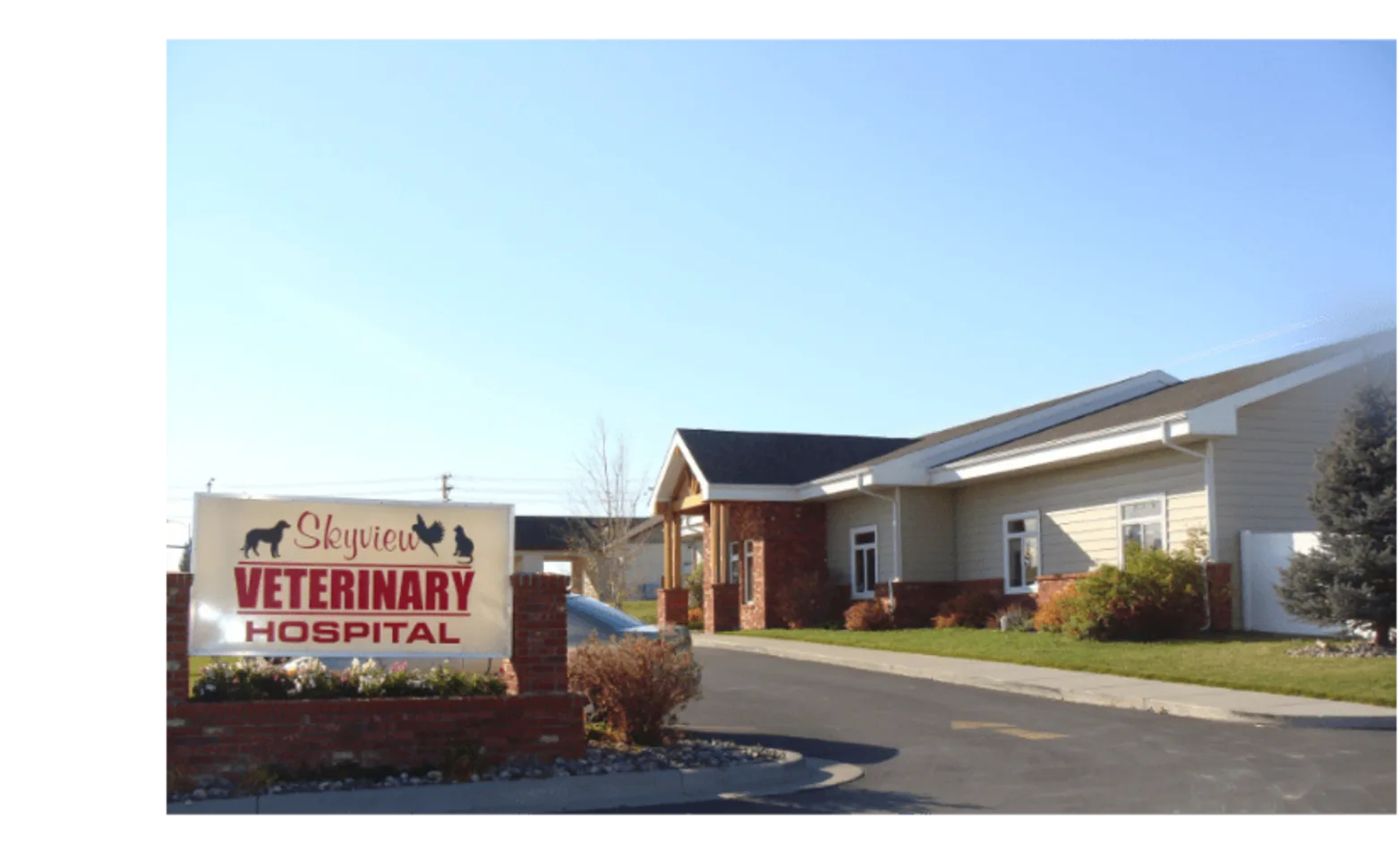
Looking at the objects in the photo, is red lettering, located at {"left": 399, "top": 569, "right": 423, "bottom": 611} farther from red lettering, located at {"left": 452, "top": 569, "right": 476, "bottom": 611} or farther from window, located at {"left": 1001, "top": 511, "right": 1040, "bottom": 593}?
window, located at {"left": 1001, "top": 511, "right": 1040, "bottom": 593}

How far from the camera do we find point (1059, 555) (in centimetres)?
2553

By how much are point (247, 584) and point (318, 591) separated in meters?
0.56

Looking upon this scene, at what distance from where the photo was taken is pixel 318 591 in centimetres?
1069

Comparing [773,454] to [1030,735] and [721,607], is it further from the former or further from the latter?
[1030,735]

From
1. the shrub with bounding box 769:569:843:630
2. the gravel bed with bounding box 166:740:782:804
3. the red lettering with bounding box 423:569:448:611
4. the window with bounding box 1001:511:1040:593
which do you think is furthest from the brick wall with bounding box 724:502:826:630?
the red lettering with bounding box 423:569:448:611

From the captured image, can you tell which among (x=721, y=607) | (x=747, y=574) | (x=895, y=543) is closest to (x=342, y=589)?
(x=895, y=543)

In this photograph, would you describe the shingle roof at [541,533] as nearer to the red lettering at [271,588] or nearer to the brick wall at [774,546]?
the brick wall at [774,546]

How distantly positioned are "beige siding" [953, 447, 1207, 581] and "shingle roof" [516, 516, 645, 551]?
38240 millimetres

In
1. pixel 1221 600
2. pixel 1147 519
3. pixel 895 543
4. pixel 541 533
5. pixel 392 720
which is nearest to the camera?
pixel 392 720

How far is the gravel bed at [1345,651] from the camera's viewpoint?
56.1ft

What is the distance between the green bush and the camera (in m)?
20.7
